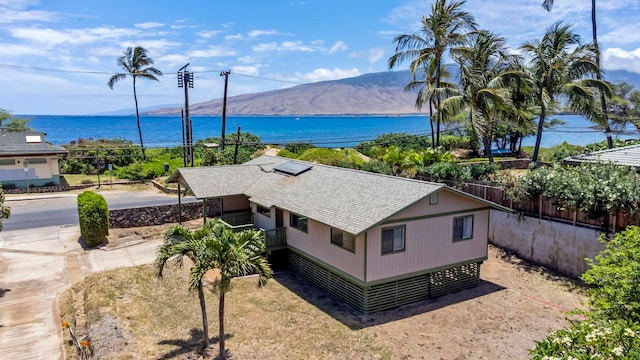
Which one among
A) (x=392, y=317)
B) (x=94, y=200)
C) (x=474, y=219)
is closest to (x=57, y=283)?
(x=94, y=200)

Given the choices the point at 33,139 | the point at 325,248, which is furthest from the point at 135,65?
the point at 325,248

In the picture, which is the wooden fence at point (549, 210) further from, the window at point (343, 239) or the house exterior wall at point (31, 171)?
the house exterior wall at point (31, 171)

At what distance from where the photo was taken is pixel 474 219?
18.3 metres

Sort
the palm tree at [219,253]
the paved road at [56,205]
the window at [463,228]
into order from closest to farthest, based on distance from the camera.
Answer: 1. the palm tree at [219,253]
2. the window at [463,228]
3. the paved road at [56,205]

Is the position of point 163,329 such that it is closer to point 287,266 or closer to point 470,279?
point 287,266

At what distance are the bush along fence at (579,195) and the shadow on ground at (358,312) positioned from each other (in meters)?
4.47

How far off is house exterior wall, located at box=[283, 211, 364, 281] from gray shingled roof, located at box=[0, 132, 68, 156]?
95.2ft

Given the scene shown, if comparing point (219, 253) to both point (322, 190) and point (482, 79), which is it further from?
point (482, 79)

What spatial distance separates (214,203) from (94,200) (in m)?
7.77

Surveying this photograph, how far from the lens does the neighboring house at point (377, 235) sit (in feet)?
52.8

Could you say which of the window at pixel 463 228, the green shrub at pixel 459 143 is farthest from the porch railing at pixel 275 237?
the green shrub at pixel 459 143

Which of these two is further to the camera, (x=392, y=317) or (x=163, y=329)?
(x=392, y=317)

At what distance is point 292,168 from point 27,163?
91.6 feet

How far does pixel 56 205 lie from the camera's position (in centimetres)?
3375
